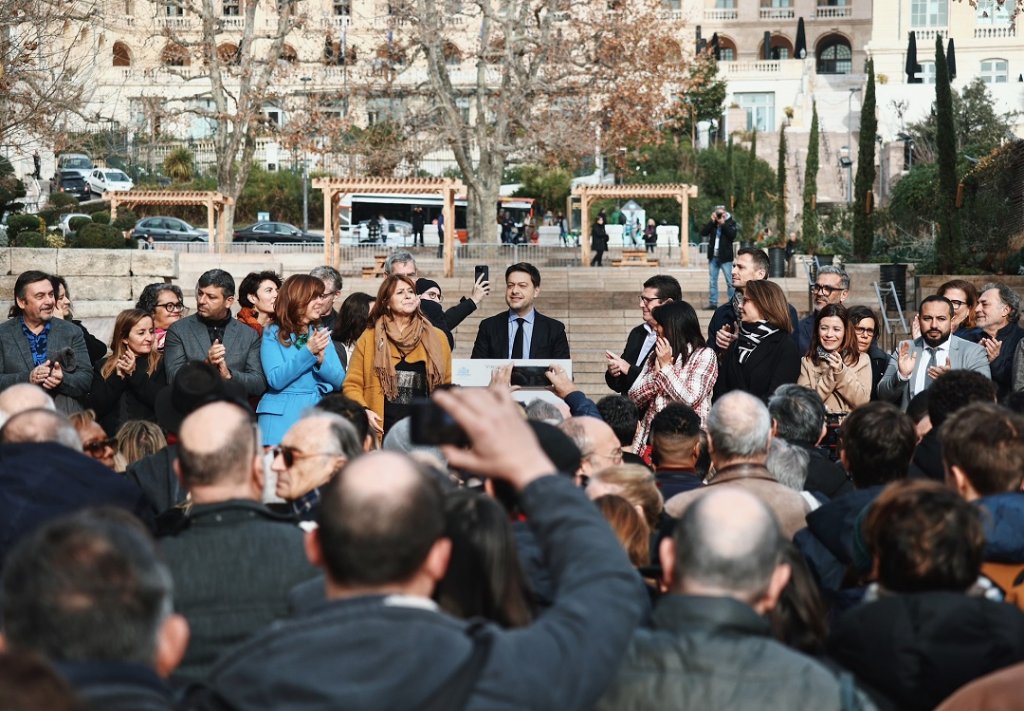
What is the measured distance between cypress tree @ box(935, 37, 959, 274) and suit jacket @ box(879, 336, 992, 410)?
11.3 metres

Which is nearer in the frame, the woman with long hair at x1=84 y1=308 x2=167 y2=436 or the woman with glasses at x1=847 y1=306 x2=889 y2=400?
the woman with long hair at x1=84 y1=308 x2=167 y2=436

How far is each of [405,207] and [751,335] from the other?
1840 inches

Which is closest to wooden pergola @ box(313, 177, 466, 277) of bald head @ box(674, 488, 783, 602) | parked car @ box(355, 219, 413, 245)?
parked car @ box(355, 219, 413, 245)

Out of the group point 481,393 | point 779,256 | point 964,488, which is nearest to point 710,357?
point 964,488

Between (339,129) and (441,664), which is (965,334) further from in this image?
(339,129)

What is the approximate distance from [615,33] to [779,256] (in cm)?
952

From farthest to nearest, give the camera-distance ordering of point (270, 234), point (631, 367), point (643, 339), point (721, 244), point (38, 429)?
point (270, 234) < point (721, 244) < point (643, 339) < point (631, 367) < point (38, 429)

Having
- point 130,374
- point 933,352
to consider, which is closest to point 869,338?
point 933,352

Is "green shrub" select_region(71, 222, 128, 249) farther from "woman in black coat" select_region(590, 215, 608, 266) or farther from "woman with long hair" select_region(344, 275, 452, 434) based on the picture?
"woman in black coat" select_region(590, 215, 608, 266)

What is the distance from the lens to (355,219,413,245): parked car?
4250 cm

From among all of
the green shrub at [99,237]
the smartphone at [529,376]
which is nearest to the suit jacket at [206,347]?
the smartphone at [529,376]

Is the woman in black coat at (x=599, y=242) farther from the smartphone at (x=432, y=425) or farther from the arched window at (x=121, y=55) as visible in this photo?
the smartphone at (x=432, y=425)

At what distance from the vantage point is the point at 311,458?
15.1 feet

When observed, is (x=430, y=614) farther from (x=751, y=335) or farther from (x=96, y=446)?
(x=751, y=335)
